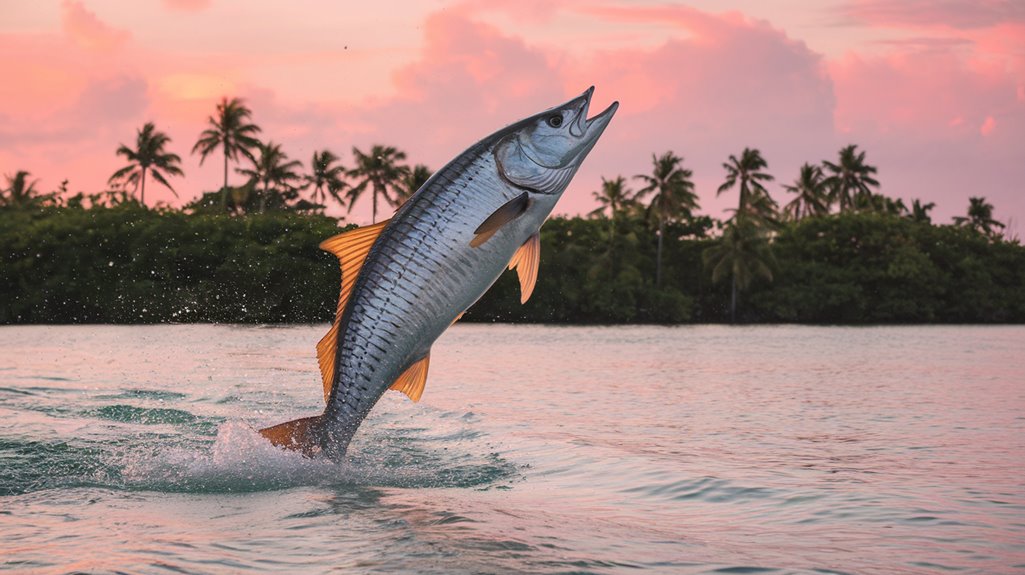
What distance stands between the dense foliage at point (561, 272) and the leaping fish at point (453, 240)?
5971 centimetres

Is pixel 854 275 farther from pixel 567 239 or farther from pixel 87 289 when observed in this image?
pixel 87 289

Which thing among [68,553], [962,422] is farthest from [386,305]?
[962,422]

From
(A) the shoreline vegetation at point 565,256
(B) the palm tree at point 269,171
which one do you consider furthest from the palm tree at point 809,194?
(B) the palm tree at point 269,171

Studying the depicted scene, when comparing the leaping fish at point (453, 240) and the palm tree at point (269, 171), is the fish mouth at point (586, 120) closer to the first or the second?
the leaping fish at point (453, 240)

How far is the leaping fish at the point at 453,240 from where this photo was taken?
20.9 feet

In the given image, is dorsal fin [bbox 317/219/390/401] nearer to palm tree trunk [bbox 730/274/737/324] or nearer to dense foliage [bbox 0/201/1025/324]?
dense foliage [bbox 0/201/1025/324]

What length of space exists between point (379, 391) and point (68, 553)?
6.48ft

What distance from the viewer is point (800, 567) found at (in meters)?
6.79

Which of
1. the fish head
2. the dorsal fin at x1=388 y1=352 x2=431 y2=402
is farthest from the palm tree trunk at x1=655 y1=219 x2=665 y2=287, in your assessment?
the fish head

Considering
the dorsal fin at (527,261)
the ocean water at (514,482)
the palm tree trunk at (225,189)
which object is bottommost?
the ocean water at (514,482)

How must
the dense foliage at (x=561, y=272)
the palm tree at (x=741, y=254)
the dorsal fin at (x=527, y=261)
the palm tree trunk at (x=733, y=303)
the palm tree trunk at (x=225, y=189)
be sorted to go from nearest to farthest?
the dorsal fin at (x=527, y=261)
the dense foliage at (x=561, y=272)
the palm tree trunk at (x=225, y=189)
the palm tree at (x=741, y=254)
the palm tree trunk at (x=733, y=303)

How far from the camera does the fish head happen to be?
20.9ft

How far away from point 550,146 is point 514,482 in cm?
434

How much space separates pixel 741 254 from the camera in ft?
286
